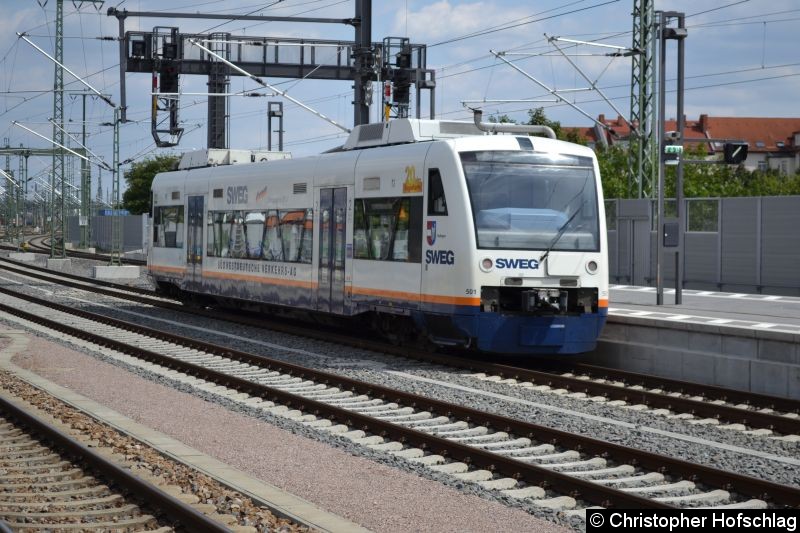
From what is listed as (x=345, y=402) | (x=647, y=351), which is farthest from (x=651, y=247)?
(x=345, y=402)

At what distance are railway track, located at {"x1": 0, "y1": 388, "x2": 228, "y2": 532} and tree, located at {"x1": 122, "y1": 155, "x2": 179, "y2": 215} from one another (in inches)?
3438

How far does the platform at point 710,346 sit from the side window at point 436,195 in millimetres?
3350

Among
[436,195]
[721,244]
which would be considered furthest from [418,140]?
[721,244]

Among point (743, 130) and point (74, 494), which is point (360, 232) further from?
point (743, 130)

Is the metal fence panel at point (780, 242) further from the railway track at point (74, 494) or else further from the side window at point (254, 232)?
the railway track at point (74, 494)

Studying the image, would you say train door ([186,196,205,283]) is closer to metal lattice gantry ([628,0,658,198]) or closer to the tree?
metal lattice gantry ([628,0,658,198])

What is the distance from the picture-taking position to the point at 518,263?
16375 millimetres

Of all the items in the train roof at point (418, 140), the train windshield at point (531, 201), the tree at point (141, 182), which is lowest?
the train windshield at point (531, 201)

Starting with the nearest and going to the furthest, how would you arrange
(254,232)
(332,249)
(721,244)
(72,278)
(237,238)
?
(332,249)
(254,232)
(237,238)
(721,244)
(72,278)

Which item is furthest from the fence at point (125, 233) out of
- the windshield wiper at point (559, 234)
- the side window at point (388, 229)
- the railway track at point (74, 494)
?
the railway track at point (74, 494)

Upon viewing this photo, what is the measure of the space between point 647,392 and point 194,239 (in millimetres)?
15560

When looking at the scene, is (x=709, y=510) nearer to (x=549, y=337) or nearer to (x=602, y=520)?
(x=602, y=520)

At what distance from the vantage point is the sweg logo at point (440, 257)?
16.4 meters

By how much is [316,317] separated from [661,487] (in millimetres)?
13413
